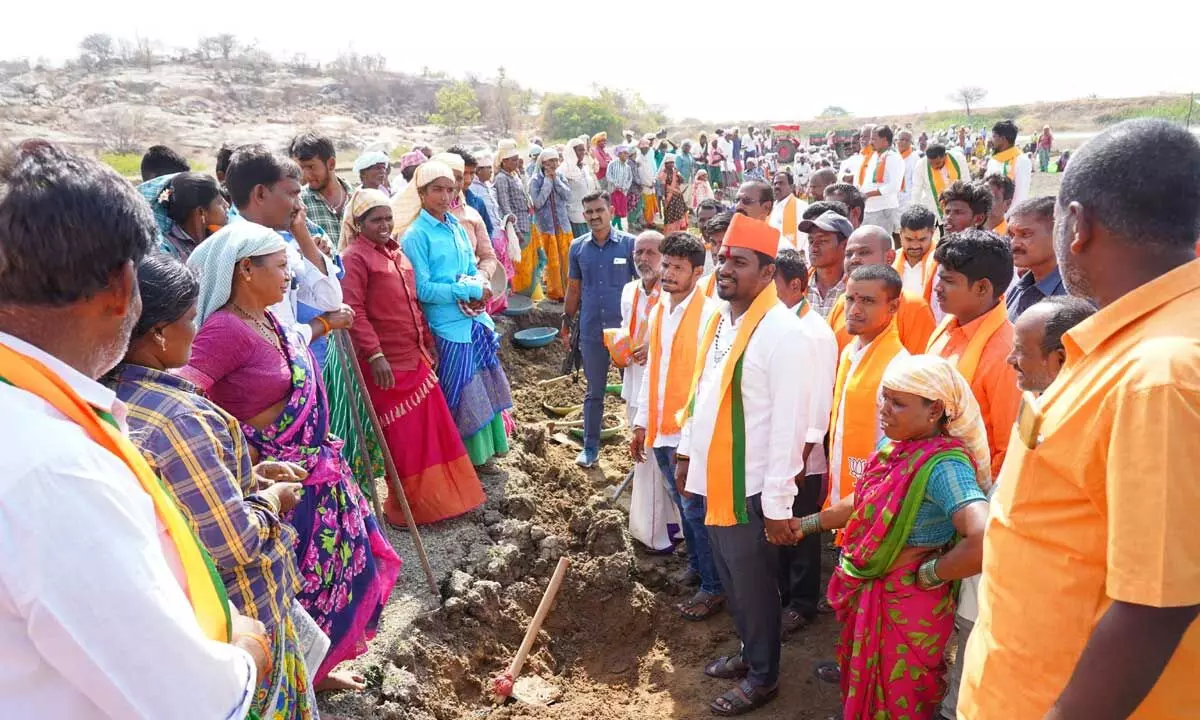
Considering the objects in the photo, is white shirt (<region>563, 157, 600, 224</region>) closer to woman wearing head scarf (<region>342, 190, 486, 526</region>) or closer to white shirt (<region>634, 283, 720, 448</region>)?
woman wearing head scarf (<region>342, 190, 486, 526</region>)

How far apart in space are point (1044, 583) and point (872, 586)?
144 cm

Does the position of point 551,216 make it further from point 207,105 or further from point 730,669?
point 207,105

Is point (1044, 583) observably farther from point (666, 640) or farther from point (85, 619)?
point (666, 640)

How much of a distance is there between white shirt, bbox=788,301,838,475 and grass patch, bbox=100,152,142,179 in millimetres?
18444

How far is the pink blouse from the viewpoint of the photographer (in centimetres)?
271

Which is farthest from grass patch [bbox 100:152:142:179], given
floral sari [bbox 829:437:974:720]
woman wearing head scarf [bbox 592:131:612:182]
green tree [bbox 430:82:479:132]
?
floral sari [bbox 829:437:974:720]

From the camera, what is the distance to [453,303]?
5.10m

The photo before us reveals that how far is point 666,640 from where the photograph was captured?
426 cm

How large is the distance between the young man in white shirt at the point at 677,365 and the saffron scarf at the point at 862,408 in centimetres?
91

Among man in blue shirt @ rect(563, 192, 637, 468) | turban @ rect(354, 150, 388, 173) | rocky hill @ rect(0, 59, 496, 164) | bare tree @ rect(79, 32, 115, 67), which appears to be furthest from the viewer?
bare tree @ rect(79, 32, 115, 67)

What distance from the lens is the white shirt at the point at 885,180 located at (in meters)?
9.82

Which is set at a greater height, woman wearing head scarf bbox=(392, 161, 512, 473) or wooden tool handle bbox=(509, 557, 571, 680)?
woman wearing head scarf bbox=(392, 161, 512, 473)

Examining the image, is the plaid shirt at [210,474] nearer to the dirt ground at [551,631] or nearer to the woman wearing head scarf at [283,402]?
the woman wearing head scarf at [283,402]

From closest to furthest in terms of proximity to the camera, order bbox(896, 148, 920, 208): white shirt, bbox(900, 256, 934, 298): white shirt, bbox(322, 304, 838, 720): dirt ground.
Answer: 1. bbox(322, 304, 838, 720): dirt ground
2. bbox(900, 256, 934, 298): white shirt
3. bbox(896, 148, 920, 208): white shirt
